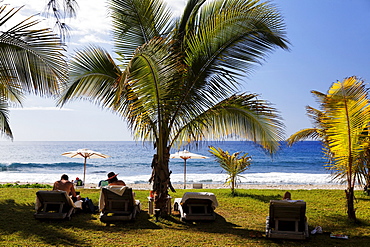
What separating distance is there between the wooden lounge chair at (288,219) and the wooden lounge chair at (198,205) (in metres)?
1.56

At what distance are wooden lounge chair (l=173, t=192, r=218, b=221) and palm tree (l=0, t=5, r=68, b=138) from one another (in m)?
3.78

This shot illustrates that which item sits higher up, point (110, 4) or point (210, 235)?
point (110, 4)

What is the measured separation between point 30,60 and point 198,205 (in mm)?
4611

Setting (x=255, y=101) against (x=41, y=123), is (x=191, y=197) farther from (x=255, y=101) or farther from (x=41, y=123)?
(x=41, y=123)

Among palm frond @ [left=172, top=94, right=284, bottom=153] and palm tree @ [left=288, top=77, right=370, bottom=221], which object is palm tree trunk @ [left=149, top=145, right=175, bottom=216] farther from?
palm tree @ [left=288, top=77, right=370, bottom=221]

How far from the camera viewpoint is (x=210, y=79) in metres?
7.93

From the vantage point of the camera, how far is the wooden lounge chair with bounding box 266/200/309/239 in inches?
258

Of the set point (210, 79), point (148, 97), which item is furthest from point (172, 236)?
point (210, 79)

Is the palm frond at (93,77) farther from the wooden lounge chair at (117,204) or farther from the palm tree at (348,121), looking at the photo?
the palm tree at (348,121)

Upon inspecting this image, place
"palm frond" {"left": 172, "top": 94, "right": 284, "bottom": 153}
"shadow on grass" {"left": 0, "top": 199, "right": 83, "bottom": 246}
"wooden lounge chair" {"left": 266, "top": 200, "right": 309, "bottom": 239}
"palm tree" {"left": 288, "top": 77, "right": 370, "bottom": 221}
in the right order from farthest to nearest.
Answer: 1. "palm frond" {"left": 172, "top": 94, "right": 284, "bottom": 153}
2. "palm tree" {"left": 288, "top": 77, "right": 370, "bottom": 221}
3. "wooden lounge chair" {"left": 266, "top": 200, "right": 309, "bottom": 239}
4. "shadow on grass" {"left": 0, "top": 199, "right": 83, "bottom": 246}

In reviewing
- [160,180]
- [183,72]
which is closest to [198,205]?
[160,180]

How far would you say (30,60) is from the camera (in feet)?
19.1

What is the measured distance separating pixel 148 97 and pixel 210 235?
2.94 m

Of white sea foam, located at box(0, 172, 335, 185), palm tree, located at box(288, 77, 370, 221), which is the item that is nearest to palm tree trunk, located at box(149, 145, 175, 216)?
palm tree, located at box(288, 77, 370, 221)
